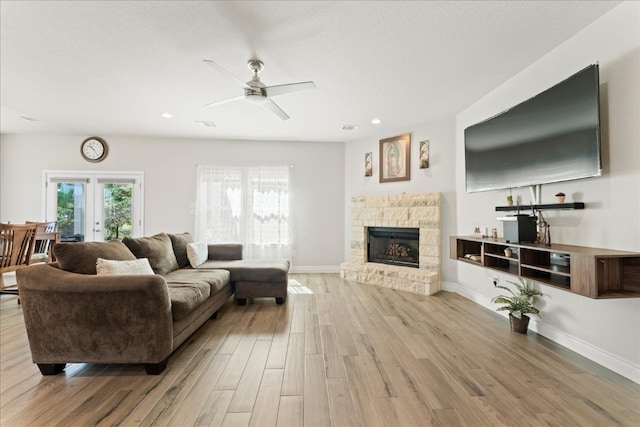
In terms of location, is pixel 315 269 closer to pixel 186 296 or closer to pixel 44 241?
pixel 186 296

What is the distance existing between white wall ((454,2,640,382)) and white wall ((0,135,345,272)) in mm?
3508

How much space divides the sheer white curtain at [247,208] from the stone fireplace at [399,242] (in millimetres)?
1371

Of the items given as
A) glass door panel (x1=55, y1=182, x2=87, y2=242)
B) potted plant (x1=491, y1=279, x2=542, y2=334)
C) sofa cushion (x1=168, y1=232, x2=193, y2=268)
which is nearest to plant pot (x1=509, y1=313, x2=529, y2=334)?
potted plant (x1=491, y1=279, x2=542, y2=334)

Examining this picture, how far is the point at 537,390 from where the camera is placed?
1.80m

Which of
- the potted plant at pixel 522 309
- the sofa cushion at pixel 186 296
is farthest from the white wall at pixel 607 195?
the sofa cushion at pixel 186 296

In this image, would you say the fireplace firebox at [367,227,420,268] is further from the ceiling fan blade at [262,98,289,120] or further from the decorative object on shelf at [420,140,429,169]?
the ceiling fan blade at [262,98,289,120]

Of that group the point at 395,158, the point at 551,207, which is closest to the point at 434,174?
the point at 395,158

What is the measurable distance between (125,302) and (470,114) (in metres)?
4.33

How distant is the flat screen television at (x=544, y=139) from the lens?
2078mm

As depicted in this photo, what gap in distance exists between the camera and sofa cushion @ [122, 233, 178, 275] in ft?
9.82

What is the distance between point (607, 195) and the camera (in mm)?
2082

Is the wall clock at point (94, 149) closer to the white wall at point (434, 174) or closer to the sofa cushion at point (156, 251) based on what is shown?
the sofa cushion at point (156, 251)

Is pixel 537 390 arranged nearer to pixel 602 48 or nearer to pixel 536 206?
pixel 536 206

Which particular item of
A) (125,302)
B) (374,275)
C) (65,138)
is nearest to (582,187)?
(374,275)
